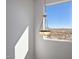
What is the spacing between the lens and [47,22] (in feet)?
12.0

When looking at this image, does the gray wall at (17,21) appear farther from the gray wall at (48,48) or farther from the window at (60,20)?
the window at (60,20)

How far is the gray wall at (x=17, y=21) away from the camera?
358 cm

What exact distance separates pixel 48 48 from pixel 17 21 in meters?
1.17

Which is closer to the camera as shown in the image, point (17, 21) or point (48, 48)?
point (48, 48)

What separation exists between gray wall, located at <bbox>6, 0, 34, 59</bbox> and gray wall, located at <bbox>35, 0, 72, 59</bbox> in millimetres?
175

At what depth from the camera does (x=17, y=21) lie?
377cm

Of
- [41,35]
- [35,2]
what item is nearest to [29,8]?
[35,2]

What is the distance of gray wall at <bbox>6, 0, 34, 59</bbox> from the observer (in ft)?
11.7

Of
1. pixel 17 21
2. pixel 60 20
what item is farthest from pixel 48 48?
pixel 17 21

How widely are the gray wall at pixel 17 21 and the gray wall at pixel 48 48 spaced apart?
6.9 inches

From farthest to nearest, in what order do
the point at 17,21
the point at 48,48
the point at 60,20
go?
1. the point at 17,21
2. the point at 48,48
3. the point at 60,20

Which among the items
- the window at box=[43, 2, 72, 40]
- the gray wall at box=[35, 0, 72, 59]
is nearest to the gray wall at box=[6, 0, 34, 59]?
the gray wall at box=[35, 0, 72, 59]

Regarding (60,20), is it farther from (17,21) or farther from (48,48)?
(17,21)
